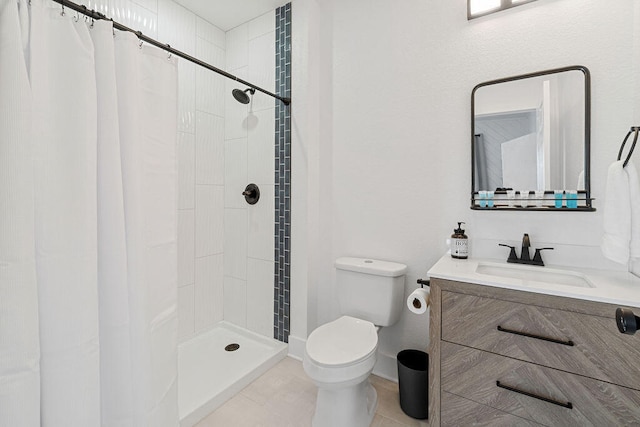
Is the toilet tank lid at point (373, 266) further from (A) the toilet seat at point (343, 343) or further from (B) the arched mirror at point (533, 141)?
(B) the arched mirror at point (533, 141)

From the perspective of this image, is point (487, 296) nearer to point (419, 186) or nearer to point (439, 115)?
point (419, 186)

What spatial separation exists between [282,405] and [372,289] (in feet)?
2.75

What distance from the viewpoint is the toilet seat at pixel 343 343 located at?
133 cm

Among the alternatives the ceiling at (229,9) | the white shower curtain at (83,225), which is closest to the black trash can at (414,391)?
the white shower curtain at (83,225)

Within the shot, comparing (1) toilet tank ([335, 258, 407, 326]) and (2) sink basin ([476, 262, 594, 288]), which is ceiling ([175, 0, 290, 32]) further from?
(2) sink basin ([476, 262, 594, 288])

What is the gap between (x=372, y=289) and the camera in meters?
1.77

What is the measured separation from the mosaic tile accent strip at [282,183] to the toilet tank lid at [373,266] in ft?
1.57

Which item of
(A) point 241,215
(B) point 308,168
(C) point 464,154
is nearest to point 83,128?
(B) point 308,168

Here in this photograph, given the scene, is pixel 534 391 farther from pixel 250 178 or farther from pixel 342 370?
pixel 250 178

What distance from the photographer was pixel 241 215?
2.41 meters

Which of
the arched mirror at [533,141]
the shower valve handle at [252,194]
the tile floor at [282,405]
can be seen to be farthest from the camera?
the shower valve handle at [252,194]

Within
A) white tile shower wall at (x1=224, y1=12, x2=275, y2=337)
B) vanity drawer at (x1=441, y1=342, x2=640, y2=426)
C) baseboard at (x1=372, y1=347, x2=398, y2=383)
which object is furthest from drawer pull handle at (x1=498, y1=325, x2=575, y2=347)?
white tile shower wall at (x1=224, y1=12, x2=275, y2=337)

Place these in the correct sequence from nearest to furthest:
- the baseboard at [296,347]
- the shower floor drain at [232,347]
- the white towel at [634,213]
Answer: the white towel at [634,213] < the baseboard at [296,347] < the shower floor drain at [232,347]

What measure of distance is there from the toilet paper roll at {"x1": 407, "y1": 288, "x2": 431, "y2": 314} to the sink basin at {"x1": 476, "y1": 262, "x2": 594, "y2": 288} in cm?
31
